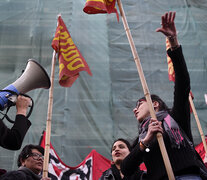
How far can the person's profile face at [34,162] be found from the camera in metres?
2.06

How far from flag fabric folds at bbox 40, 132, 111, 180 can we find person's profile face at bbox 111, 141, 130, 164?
92 cm

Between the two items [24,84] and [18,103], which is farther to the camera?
[24,84]

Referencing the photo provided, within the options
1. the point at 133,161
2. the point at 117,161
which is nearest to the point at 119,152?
the point at 117,161

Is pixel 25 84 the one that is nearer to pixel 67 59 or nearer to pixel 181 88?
pixel 181 88

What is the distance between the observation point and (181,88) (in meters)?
1.49

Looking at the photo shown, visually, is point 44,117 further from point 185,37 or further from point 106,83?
point 185,37

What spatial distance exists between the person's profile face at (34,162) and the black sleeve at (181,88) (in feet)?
3.57

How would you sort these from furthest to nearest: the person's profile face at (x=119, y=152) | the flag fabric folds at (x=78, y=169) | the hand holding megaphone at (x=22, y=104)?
the flag fabric folds at (x=78, y=169) → the person's profile face at (x=119, y=152) → the hand holding megaphone at (x=22, y=104)

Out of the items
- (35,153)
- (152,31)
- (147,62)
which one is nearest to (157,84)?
(147,62)

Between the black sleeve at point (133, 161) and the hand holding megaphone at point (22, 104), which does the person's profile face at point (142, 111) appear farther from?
the hand holding megaphone at point (22, 104)

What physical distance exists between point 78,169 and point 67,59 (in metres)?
1.21

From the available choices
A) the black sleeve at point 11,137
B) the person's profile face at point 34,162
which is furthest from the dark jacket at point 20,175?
the black sleeve at point 11,137

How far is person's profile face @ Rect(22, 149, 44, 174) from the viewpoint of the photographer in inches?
81.1

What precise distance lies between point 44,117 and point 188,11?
133 inches
